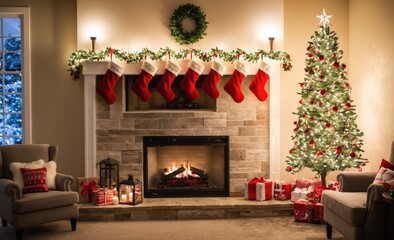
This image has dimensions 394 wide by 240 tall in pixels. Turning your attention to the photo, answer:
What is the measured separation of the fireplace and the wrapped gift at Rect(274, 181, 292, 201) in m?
0.67

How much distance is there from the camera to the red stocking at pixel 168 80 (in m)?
6.95

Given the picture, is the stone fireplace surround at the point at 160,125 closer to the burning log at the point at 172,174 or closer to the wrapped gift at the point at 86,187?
the wrapped gift at the point at 86,187

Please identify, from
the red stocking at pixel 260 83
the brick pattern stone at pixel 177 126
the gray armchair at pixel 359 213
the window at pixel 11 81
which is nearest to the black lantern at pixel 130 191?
the brick pattern stone at pixel 177 126

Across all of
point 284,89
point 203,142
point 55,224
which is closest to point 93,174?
point 55,224

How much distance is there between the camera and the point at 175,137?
7.13 metres

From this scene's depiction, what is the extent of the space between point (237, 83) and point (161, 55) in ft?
3.37

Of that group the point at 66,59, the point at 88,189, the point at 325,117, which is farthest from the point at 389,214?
the point at 66,59

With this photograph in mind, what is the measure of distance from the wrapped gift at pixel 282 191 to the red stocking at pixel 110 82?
7.78 feet

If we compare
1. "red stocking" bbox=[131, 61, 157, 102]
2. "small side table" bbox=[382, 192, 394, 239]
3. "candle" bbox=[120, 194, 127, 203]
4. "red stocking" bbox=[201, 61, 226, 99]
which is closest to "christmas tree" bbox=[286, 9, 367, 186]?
Result: "red stocking" bbox=[201, 61, 226, 99]

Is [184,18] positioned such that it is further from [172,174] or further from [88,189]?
[88,189]

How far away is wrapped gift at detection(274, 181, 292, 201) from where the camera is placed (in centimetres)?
686

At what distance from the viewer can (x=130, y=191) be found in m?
6.86

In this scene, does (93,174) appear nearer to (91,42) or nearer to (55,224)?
(55,224)

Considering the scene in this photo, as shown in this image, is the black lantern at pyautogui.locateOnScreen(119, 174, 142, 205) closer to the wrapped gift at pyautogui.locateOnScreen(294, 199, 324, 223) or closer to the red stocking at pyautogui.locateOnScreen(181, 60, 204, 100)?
the red stocking at pyautogui.locateOnScreen(181, 60, 204, 100)
